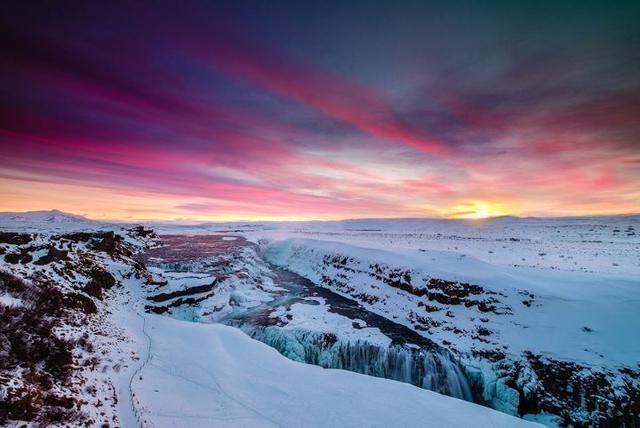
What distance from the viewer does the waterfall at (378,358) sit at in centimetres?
1681

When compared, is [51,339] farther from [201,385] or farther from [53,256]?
[53,256]

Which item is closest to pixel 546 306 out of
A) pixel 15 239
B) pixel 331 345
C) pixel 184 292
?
pixel 331 345

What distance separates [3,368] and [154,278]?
20046mm

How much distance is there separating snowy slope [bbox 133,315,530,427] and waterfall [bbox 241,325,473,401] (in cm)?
443

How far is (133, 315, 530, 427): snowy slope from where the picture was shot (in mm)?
10047

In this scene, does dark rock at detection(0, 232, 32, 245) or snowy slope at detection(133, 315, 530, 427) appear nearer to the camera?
snowy slope at detection(133, 315, 530, 427)

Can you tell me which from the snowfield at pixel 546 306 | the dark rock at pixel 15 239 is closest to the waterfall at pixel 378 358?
the snowfield at pixel 546 306

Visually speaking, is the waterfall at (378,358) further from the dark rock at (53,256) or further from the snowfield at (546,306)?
the dark rock at (53,256)

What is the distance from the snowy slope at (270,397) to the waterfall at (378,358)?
174 inches

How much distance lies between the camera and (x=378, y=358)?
18234 millimetres

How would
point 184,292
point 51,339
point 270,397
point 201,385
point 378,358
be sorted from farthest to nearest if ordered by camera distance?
point 184,292, point 378,358, point 201,385, point 270,397, point 51,339

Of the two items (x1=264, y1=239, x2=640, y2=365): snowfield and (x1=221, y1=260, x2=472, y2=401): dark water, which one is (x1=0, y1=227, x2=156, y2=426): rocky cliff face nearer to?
(x1=221, y1=260, x2=472, y2=401): dark water

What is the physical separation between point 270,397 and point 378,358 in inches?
356

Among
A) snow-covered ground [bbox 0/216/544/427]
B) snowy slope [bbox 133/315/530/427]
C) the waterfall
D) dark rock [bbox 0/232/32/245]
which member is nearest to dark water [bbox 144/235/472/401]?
the waterfall
